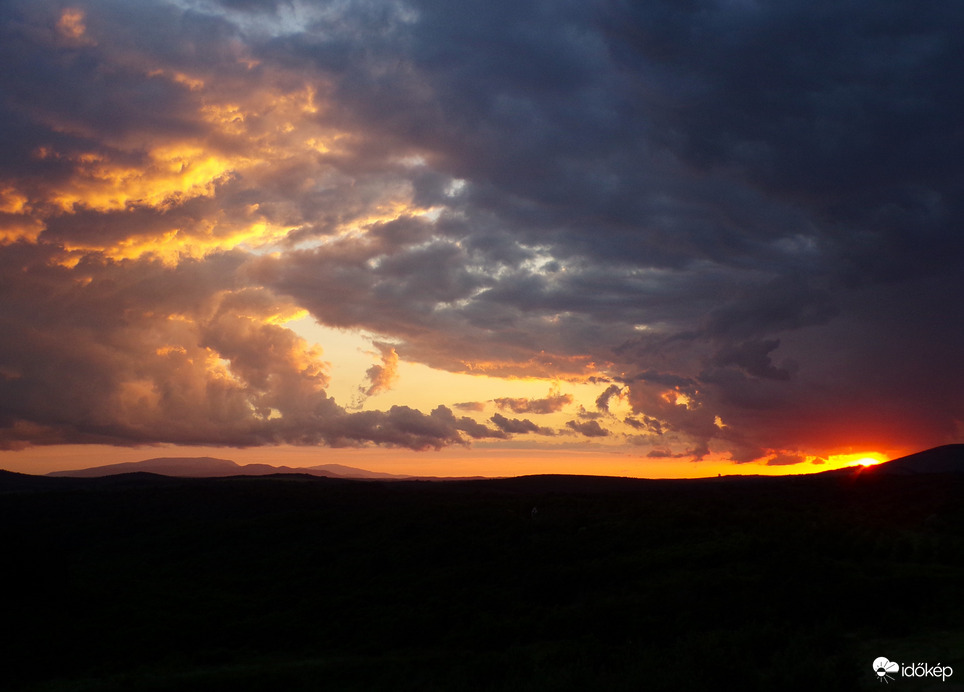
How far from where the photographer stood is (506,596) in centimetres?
3609

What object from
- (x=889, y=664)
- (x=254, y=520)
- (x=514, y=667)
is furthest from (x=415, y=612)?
(x=254, y=520)

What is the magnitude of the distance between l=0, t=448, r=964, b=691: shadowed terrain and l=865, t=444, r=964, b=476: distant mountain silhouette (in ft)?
242

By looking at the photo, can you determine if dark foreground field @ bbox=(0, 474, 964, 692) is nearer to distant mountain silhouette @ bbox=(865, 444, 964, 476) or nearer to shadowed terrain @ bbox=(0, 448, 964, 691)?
shadowed terrain @ bbox=(0, 448, 964, 691)

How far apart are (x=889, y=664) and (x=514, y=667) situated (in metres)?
11.6

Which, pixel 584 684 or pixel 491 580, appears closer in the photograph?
pixel 584 684

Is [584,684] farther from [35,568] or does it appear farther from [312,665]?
[35,568]

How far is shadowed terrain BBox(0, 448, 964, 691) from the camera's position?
21.8 meters

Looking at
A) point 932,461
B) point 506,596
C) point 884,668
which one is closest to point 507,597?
point 506,596

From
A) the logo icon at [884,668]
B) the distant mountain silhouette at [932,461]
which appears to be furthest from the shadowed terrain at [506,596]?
the distant mountain silhouette at [932,461]

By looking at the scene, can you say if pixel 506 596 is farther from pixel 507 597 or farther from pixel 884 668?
pixel 884 668

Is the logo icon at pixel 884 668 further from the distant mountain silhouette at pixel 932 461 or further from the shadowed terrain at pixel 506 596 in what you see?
the distant mountain silhouette at pixel 932 461

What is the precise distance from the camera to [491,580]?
4041cm

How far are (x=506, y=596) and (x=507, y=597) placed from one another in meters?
0.13

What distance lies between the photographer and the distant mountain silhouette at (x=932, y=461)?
126412mm
